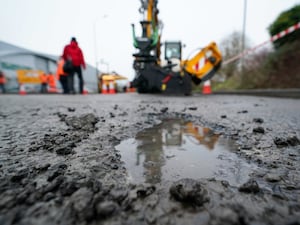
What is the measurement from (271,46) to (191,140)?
980 centimetres

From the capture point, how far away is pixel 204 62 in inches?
233

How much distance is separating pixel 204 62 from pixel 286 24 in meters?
4.47

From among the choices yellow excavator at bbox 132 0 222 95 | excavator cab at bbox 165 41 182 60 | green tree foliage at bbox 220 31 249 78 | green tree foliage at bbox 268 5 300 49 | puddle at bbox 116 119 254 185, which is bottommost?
puddle at bbox 116 119 254 185

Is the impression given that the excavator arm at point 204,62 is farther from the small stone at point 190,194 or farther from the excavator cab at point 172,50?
the small stone at point 190,194

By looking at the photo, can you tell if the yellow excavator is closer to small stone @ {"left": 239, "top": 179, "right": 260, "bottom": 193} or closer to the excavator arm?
the excavator arm

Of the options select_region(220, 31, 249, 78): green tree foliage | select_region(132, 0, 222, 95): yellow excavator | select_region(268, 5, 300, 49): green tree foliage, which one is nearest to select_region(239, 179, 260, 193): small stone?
select_region(132, 0, 222, 95): yellow excavator

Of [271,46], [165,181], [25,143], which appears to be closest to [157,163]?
[165,181]

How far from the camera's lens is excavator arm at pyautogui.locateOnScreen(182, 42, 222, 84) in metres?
5.80

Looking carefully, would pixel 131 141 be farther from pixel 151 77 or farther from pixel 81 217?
pixel 151 77

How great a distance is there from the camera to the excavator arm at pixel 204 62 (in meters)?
5.80

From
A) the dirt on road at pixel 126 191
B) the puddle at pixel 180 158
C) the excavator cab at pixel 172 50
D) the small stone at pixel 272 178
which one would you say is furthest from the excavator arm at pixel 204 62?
the small stone at pixel 272 178

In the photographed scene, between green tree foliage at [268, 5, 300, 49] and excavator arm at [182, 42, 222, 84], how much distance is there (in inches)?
157

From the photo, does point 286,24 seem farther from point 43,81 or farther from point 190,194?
point 43,81

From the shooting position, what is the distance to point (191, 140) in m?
1.13
